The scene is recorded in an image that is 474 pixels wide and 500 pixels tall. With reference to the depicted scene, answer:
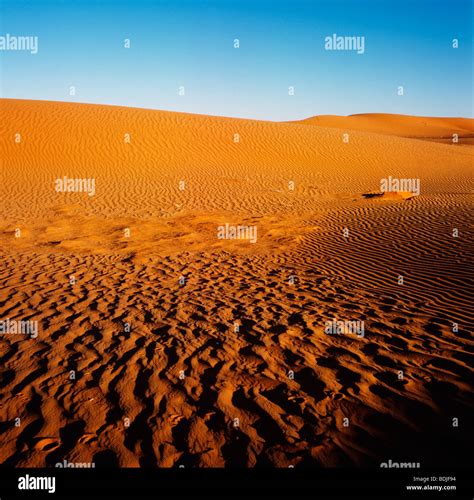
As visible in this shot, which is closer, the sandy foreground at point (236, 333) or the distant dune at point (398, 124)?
the sandy foreground at point (236, 333)

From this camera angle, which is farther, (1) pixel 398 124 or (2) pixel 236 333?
(1) pixel 398 124

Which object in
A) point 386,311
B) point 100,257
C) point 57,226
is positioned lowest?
point 386,311

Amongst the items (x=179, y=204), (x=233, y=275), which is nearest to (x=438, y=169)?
(x=179, y=204)

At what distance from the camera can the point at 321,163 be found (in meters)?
22.3

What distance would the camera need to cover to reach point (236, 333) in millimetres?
4754

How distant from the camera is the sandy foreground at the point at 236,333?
297 centimetres

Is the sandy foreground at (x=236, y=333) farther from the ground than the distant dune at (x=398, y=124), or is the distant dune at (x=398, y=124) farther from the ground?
the distant dune at (x=398, y=124)

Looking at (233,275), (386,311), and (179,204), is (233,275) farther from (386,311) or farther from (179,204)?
(179,204)

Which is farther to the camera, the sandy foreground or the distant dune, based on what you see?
the distant dune

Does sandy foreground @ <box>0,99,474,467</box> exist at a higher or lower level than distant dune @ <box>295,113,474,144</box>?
lower

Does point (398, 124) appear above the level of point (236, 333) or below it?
above

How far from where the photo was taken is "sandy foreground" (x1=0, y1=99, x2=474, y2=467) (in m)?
2.97

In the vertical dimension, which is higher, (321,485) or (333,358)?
(333,358)

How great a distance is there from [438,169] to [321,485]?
23210 millimetres
